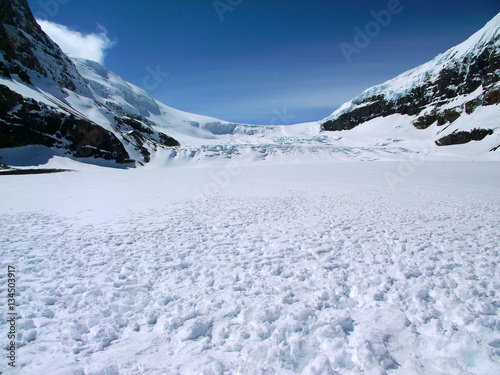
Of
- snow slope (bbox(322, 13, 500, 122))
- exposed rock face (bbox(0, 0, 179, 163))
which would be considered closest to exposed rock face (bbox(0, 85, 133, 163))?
exposed rock face (bbox(0, 0, 179, 163))

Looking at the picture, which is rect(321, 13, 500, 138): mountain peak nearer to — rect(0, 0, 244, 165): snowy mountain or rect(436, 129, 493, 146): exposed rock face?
rect(436, 129, 493, 146): exposed rock face

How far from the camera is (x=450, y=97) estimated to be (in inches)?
3903

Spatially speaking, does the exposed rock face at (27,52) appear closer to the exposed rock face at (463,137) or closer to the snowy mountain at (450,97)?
the snowy mountain at (450,97)

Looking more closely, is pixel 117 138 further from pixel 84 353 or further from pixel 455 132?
pixel 455 132

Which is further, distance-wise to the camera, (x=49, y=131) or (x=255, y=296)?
(x=49, y=131)

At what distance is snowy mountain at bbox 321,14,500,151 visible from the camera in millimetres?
72062

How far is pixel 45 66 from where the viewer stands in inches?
2152

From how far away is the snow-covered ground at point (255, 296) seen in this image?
309 cm

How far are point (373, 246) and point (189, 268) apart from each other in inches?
194

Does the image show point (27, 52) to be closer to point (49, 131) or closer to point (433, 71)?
point (49, 131)

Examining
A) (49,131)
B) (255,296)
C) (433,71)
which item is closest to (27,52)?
(49,131)

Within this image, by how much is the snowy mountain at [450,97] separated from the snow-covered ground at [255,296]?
71434mm

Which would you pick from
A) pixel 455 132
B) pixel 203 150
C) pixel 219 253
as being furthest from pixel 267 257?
pixel 455 132

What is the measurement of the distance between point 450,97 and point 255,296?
431ft
